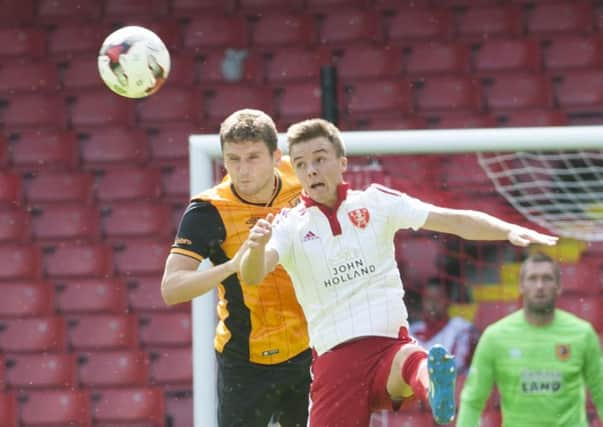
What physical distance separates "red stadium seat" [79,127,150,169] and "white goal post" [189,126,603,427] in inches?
128

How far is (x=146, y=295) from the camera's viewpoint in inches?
324

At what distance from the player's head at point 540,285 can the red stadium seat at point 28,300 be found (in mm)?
4013

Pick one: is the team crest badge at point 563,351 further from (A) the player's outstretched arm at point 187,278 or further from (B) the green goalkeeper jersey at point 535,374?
(A) the player's outstretched arm at point 187,278

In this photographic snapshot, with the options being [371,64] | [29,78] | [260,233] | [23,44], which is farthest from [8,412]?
A: [260,233]

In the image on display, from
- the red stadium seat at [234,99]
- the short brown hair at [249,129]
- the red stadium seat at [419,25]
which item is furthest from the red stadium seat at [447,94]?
the short brown hair at [249,129]

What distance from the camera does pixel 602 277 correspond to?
7445 millimetres

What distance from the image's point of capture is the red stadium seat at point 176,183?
27.7ft

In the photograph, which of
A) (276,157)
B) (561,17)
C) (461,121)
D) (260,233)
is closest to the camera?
(260,233)

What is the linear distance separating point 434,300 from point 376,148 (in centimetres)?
155

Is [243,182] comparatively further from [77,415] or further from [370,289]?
[77,415]

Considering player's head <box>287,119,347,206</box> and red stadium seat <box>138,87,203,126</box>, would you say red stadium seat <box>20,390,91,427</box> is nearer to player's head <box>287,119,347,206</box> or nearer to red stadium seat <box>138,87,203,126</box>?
red stadium seat <box>138,87,203,126</box>

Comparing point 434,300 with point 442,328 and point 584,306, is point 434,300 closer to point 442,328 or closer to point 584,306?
point 442,328

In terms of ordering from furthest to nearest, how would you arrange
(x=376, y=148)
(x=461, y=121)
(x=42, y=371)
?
(x=461, y=121) → (x=42, y=371) → (x=376, y=148)

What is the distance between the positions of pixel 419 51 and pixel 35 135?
2731 millimetres
